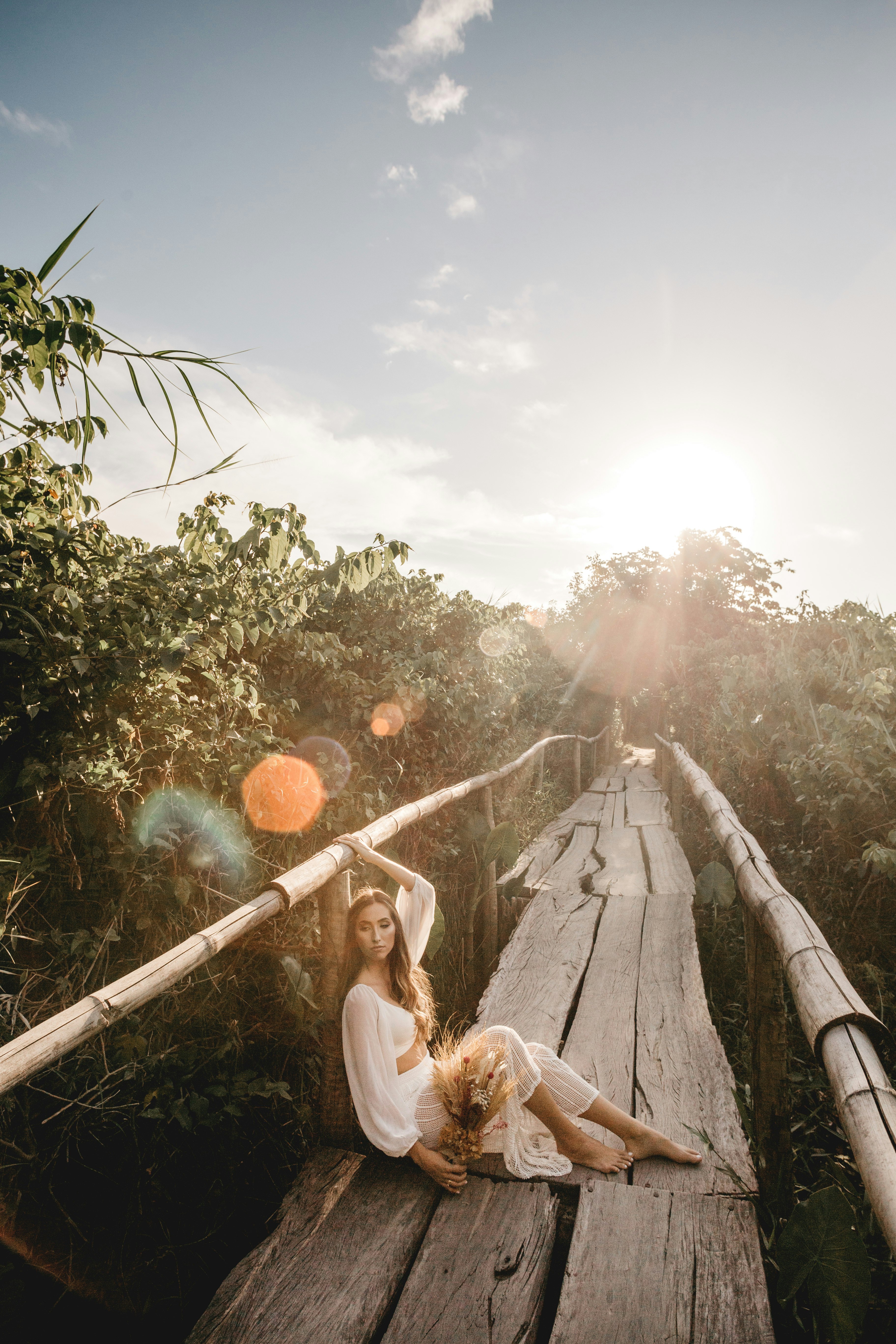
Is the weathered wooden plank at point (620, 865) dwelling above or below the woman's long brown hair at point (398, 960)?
below

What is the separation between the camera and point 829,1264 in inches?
62.1

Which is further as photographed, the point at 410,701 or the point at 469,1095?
the point at 410,701

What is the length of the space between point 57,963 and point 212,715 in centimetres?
121

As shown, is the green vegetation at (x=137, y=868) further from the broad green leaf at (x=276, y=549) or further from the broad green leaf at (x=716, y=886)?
the broad green leaf at (x=716, y=886)

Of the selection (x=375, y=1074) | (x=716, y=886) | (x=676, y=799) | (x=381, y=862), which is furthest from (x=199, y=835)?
(x=676, y=799)

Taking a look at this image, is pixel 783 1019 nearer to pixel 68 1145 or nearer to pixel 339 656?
pixel 68 1145

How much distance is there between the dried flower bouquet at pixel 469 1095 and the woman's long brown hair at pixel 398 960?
32 centimetres

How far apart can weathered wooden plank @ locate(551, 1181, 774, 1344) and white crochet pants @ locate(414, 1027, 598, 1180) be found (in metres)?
0.20

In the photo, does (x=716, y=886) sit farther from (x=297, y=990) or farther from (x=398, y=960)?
(x=297, y=990)

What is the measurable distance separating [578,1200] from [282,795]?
2.16 meters

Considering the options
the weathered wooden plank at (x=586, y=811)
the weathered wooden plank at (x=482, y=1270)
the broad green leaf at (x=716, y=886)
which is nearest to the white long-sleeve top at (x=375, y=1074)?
the weathered wooden plank at (x=482, y=1270)

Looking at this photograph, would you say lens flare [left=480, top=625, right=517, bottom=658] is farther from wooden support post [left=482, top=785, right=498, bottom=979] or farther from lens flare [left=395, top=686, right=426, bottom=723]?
wooden support post [left=482, top=785, right=498, bottom=979]

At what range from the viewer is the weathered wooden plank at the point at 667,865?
5.01 meters

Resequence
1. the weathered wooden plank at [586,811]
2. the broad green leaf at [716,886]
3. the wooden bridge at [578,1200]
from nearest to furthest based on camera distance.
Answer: the wooden bridge at [578,1200] < the broad green leaf at [716,886] < the weathered wooden plank at [586,811]
